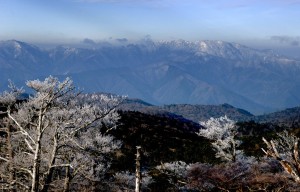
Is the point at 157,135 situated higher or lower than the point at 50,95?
lower

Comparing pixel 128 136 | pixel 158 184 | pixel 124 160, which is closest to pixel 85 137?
pixel 158 184

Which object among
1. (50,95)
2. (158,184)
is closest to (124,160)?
(158,184)

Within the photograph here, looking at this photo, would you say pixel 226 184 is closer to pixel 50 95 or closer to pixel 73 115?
pixel 73 115

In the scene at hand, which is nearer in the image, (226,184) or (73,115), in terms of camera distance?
(73,115)

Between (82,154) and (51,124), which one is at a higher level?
(51,124)

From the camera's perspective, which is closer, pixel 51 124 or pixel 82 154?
pixel 51 124

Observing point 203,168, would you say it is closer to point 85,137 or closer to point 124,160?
point 85,137

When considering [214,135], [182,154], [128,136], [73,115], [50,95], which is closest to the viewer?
[50,95]

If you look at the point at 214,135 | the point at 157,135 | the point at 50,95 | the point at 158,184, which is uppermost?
the point at 50,95

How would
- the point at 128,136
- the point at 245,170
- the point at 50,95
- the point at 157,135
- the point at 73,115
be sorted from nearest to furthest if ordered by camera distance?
1. the point at 50,95
2. the point at 73,115
3. the point at 245,170
4. the point at 128,136
5. the point at 157,135
